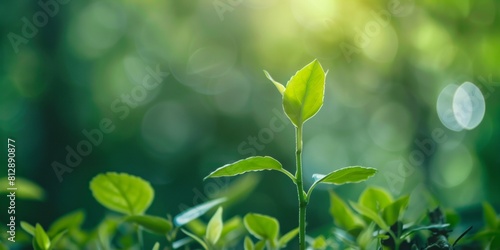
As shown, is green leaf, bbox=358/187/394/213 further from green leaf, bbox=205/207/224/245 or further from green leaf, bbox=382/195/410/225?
green leaf, bbox=205/207/224/245

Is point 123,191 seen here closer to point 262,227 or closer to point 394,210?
point 262,227

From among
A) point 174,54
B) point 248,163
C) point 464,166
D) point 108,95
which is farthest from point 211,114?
point 248,163

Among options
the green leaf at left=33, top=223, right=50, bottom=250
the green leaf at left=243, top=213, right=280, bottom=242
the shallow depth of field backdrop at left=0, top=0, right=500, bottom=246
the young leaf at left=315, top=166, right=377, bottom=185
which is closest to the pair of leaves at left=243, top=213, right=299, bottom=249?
the green leaf at left=243, top=213, right=280, bottom=242

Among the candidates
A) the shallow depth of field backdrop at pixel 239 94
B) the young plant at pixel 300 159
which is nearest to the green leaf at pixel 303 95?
the young plant at pixel 300 159

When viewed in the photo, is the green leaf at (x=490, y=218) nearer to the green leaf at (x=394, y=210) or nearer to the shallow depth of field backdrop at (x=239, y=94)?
the green leaf at (x=394, y=210)

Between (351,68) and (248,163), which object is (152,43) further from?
(248,163)
